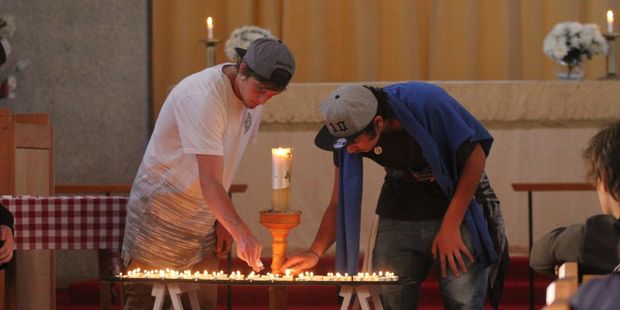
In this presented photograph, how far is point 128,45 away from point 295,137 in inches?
66.9

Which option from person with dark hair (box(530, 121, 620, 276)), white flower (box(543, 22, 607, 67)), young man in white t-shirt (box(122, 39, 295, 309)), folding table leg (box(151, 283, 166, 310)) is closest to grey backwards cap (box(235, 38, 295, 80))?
young man in white t-shirt (box(122, 39, 295, 309))

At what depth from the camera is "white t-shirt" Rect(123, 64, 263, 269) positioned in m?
3.62

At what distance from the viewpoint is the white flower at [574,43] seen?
23.9 feet

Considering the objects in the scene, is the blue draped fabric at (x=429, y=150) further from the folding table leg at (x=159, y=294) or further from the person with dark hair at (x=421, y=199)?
the folding table leg at (x=159, y=294)

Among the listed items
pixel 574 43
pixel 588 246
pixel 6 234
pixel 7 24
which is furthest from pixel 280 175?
pixel 7 24

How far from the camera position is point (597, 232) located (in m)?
2.38

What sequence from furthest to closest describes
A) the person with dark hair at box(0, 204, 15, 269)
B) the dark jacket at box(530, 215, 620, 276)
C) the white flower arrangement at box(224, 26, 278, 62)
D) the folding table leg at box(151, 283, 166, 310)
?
the white flower arrangement at box(224, 26, 278, 62) → the person with dark hair at box(0, 204, 15, 269) → the folding table leg at box(151, 283, 166, 310) → the dark jacket at box(530, 215, 620, 276)

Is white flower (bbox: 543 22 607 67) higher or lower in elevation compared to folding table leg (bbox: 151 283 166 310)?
higher

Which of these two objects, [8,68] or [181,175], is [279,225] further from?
[8,68]

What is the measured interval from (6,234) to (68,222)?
428 mm

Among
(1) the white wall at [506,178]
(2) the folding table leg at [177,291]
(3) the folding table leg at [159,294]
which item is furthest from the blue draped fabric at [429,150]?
(1) the white wall at [506,178]

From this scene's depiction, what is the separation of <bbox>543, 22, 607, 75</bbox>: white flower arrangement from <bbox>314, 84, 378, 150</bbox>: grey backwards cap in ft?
13.7

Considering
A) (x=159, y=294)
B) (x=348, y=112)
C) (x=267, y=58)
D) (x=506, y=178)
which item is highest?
(x=267, y=58)

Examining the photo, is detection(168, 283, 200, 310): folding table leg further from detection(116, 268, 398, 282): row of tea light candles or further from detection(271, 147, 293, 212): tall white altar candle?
detection(271, 147, 293, 212): tall white altar candle
